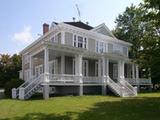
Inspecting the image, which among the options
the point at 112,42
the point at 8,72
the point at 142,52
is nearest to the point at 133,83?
the point at 112,42

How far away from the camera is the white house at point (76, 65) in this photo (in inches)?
949

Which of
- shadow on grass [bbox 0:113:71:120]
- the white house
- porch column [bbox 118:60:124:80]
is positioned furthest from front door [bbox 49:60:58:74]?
shadow on grass [bbox 0:113:71:120]

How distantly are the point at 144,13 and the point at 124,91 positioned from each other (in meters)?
11.8

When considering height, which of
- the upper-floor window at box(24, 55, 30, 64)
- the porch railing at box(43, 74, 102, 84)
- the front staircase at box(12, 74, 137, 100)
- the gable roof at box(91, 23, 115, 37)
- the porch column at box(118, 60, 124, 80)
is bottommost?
the front staircase at box(12, 74, 137, 100)

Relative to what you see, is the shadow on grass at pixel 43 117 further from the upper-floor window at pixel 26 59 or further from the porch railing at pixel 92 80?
the upper-floor window at pixel 26 59

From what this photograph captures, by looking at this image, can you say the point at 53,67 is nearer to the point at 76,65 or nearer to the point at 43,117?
the point at 76,65

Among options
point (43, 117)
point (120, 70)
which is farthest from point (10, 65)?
point (43, 117)

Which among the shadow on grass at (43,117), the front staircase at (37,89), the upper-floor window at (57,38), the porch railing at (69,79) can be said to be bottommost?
the shadow on grass at (43,117)

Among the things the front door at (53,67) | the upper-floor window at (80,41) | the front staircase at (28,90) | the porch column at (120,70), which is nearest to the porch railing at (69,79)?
the front staircase at (28,90)

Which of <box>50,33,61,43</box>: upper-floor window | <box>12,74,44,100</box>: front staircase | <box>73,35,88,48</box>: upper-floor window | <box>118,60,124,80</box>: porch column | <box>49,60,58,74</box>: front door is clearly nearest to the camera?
<box>12,74,44,100</box>: front staircase

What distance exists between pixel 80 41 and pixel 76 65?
519 centimetres

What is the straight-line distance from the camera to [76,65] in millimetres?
26812

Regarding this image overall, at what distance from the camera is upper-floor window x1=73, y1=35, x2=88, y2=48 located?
30416mm

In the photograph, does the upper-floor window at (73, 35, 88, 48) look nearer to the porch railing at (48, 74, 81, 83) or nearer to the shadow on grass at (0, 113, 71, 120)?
the porch railing at (48, 74, 81, 83)
